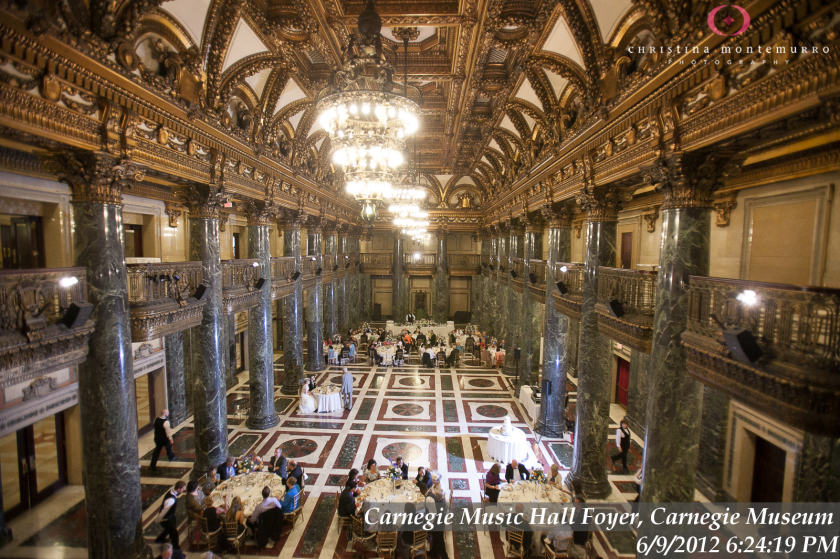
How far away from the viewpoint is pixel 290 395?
1250 centimetres

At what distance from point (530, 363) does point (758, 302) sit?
9262mm

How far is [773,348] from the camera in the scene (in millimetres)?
3422

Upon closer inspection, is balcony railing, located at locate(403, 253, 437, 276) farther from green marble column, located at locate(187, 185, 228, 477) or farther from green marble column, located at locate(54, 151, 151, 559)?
green marble column, located at locate(54, 151, 151, 559)

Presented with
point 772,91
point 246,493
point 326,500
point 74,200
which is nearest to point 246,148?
point 74,200

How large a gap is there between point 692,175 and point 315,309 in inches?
501

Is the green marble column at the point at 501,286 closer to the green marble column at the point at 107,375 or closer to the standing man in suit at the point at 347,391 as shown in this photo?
the standing man in suit at the point at 347,391

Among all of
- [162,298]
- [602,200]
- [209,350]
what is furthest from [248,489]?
[602,200]

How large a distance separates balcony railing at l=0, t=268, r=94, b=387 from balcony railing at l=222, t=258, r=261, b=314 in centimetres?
331

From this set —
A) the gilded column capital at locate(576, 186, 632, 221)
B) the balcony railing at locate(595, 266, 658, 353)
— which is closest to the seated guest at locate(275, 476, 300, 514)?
the balcony railing at locate(595, 266, 658, 353)

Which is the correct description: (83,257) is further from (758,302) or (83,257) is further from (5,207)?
(758,302)

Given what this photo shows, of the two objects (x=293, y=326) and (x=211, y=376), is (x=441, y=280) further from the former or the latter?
(x=211, y=376)

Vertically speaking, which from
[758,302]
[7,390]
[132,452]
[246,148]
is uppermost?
[246,148]

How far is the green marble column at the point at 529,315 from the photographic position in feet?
39.3

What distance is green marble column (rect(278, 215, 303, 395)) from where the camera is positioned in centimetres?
1202
